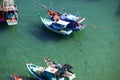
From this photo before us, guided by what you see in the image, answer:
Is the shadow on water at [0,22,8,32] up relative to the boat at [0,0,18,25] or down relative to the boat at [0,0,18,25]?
down

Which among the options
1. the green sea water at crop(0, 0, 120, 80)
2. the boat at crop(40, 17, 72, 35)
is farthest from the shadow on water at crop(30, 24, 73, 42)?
the boat at crop(40, 17, 72, 35)

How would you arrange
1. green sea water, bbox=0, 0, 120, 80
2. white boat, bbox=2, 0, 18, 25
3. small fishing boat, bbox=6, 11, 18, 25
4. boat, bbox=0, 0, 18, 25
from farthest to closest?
boat, bbox=0, 0, 18, 25 < white boat, bbox=2, 0, 18, 25 < small fishing boat, bbox=6, 11, 18, 25 < green sea water, bbox=0, 0, 120, 80

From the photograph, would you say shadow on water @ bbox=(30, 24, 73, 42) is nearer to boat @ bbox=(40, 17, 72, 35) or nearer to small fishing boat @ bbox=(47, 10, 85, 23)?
boat @ bbox=(40, 17, 72, 35)

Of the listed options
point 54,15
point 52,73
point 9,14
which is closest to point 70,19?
point 54,15

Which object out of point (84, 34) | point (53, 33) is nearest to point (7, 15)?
point (53, 33)

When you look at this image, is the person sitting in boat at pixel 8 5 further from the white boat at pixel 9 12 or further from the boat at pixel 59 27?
the boat at pixel 59 27

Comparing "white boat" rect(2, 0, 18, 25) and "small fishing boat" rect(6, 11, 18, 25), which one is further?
"white boat" rect(2, 0, 18, 25)

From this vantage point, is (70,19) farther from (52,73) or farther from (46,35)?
(52,73)
